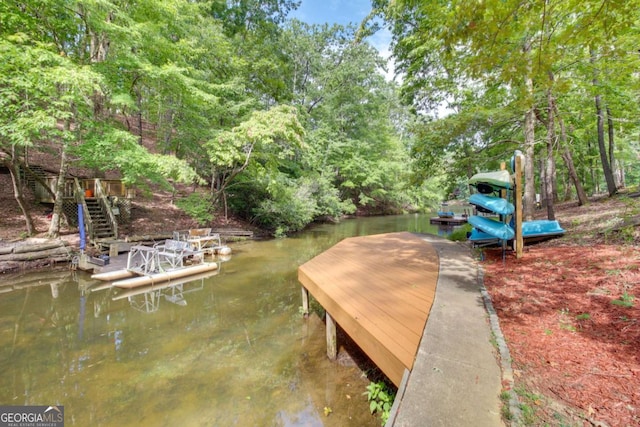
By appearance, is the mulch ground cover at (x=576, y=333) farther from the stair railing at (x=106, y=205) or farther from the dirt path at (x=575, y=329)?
the stair railing at (x=106, y=205)

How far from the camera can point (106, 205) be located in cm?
1015

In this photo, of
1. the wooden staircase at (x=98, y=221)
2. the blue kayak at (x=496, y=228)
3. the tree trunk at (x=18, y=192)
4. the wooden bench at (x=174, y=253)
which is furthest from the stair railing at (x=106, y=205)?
the blue kayak at (x=496, y=228)

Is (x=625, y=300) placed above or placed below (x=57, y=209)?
below

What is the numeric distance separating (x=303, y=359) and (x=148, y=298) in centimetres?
416

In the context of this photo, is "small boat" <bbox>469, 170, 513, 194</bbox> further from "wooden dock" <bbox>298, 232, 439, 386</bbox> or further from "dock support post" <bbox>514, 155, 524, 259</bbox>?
"wooden dock" <bbox>298, 232, 439, 386</bbox>

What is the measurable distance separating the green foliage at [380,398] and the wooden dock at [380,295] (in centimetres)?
55

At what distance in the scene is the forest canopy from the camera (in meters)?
3.84

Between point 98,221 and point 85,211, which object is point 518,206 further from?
→ point 98,221

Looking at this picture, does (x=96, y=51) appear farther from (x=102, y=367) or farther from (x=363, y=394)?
(x=363, y=394)

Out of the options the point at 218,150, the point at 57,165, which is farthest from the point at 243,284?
the point at 57,165

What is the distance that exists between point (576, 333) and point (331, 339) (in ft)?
8.86

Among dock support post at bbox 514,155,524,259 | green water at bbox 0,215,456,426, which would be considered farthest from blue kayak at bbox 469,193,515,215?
green water at bbox 0,215,456,426

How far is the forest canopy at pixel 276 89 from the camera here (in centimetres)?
384

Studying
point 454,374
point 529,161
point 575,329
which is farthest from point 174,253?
point 529,161
